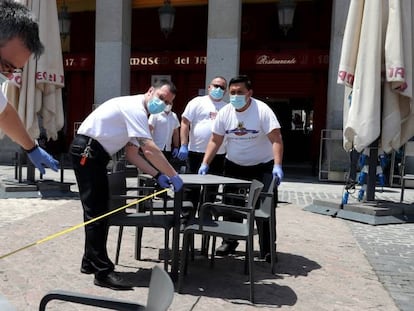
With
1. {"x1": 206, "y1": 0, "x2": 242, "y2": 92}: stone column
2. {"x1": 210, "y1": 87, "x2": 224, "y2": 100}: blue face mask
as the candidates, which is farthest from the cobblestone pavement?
{"x1": 206, "y1": 0, "x2": 242, "y2": 92}: stone column

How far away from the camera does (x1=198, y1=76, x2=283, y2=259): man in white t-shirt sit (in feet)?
14.8

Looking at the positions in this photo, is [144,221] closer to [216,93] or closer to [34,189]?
[216,93]

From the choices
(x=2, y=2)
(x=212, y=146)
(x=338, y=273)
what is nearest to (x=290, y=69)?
(x=212, y=146)

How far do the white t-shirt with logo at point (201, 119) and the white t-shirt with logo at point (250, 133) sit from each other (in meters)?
1.53

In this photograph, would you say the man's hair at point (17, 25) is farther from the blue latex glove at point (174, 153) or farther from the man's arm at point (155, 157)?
the blue latex glove at point (174, 153)

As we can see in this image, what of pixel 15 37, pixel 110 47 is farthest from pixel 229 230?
pixel 110 47

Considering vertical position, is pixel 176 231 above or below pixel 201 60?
below

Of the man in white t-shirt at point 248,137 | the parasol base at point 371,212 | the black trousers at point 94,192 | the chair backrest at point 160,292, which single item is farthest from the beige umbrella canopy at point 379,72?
the chair backrest at point 160,292

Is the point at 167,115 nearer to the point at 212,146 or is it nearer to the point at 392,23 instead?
the point at 212,146

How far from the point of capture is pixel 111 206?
12.6 feet

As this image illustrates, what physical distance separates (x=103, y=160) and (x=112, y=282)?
96 centimetres

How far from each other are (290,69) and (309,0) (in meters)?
2.00

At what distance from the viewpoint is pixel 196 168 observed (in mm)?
6496

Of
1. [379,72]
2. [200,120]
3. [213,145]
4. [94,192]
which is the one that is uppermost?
[379,72]
